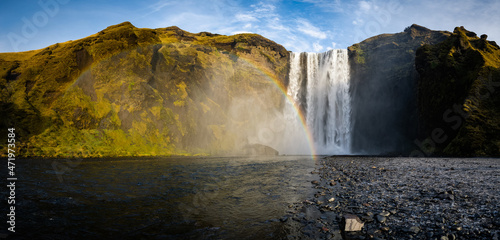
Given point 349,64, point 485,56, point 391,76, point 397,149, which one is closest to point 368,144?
point 397,149

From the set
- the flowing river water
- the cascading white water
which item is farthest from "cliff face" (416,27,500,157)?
the flowing river water

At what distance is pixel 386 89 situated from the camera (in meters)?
55.9

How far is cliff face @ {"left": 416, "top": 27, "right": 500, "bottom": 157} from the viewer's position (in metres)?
28.6

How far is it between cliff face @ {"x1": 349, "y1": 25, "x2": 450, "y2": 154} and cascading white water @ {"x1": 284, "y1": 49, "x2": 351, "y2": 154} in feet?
8.12

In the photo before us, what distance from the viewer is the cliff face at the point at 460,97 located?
28641 millimetres

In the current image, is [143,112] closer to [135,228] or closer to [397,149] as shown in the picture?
[135,228]

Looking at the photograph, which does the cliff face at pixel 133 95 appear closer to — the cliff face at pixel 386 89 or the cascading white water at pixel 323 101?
the cascading white water at pixel 323 101

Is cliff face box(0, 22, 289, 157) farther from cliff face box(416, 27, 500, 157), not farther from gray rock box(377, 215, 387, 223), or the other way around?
gray rock box(377, 215, 387, 223)

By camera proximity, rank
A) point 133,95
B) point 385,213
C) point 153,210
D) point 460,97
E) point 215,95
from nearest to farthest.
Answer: point 385,213
point 153,210
point 460,97
point 133,95
point 215,95


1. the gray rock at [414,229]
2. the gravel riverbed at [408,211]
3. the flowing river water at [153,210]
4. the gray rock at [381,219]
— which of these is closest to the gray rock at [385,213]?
the gravel riverbed at [408,211]

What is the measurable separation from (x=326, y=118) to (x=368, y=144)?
1265 centimetres

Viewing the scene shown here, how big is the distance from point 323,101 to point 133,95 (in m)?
50.3

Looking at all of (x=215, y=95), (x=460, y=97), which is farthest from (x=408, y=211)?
(x=215, y=95)

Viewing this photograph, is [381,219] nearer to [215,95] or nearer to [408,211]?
[408,211]
